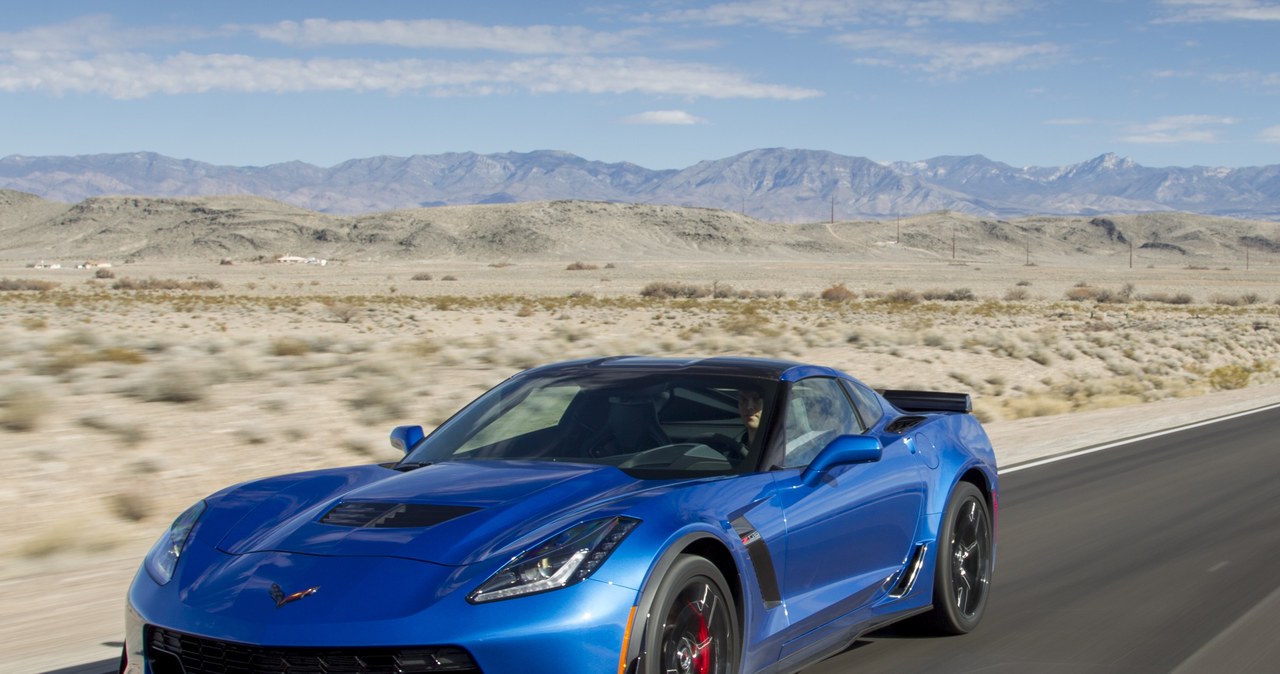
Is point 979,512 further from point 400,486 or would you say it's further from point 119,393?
point 119,393

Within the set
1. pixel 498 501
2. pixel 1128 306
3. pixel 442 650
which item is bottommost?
pixel 1128 306

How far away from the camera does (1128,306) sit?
64312mm

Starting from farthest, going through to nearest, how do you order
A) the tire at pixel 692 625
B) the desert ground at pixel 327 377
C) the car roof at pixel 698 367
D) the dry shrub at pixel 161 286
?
the dry shrub at pixel 161 286, the desert ground at pixel 327 377, the car roof at pixel 698 367, the tire at pixel 692 625

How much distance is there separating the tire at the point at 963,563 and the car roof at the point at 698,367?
3.27 ft

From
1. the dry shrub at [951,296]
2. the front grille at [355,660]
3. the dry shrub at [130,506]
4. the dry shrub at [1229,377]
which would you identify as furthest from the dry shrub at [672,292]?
the front grille at [355,660]

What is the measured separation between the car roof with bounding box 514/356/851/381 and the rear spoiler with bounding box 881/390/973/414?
134 cm

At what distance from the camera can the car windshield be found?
201 inches

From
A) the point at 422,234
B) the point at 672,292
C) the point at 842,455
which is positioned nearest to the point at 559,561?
the point at 842,455

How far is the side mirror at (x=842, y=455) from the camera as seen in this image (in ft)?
16.5

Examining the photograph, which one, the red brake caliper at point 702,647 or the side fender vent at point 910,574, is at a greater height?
the red brake caliper at point 702,647

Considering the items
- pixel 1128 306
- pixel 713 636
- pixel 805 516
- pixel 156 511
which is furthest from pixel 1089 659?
pixel 1128 306

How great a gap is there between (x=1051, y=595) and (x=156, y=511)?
6.89 metres

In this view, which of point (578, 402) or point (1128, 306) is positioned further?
point (1128, 306)

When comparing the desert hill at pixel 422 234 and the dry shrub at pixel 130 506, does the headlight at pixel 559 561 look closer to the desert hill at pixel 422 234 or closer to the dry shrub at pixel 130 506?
the dry shrub at pixel 130 506
